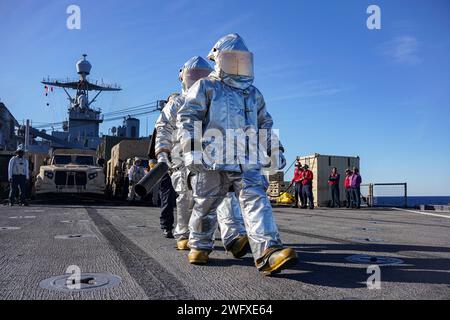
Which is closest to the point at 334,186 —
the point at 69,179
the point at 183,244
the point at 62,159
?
the point at 69,179

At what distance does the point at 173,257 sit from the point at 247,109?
155cm

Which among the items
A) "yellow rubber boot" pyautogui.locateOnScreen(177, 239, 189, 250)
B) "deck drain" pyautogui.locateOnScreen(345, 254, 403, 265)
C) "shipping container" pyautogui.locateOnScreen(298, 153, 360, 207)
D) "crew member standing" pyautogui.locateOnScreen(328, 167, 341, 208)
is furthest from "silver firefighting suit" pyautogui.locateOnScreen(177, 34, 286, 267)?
"shipping container" pyautogui.locateOnScreen(298, 153, 360, 207)

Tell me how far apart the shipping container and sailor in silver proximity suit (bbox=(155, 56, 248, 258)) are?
1504 centimetres

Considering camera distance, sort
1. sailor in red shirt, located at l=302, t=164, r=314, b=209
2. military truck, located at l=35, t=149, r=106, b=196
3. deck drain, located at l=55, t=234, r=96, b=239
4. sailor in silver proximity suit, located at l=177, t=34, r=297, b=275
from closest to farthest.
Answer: sailor in silver proximity suit, located at l=177, t=34, r=297, b=275, deck drain, located at l=55, t=234, r=96, b=239, military truck, located at l=35, t=149, r=106, b=196, sailor in red shirt, located at l=302, t=164, r=314, b=209

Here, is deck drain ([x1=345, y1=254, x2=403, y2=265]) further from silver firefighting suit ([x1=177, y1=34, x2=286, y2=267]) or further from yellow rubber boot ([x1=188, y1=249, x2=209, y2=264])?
yellow rubber boot ([x1=188, y1=249, x2=209, y2=264])

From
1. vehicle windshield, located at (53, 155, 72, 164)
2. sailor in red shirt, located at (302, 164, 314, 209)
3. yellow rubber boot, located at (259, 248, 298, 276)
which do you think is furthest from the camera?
vehicle windshield, located at (53, 155, 72, 164)

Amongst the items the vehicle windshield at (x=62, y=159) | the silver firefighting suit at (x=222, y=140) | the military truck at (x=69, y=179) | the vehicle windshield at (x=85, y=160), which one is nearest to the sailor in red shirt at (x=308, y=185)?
the military truck at (x=69, y=179)

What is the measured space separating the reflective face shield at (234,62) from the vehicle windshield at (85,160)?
1429 cm

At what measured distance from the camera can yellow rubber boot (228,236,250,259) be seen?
4027 millimetres

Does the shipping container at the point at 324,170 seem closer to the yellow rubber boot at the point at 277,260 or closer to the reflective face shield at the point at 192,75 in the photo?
the reflective face shield at the point at 192,75

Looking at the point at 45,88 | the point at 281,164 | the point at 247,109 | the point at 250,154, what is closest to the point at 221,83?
the point at 247,109

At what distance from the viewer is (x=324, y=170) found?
768 inches

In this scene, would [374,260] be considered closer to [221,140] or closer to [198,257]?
[198,257]

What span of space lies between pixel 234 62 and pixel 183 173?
1.48m
